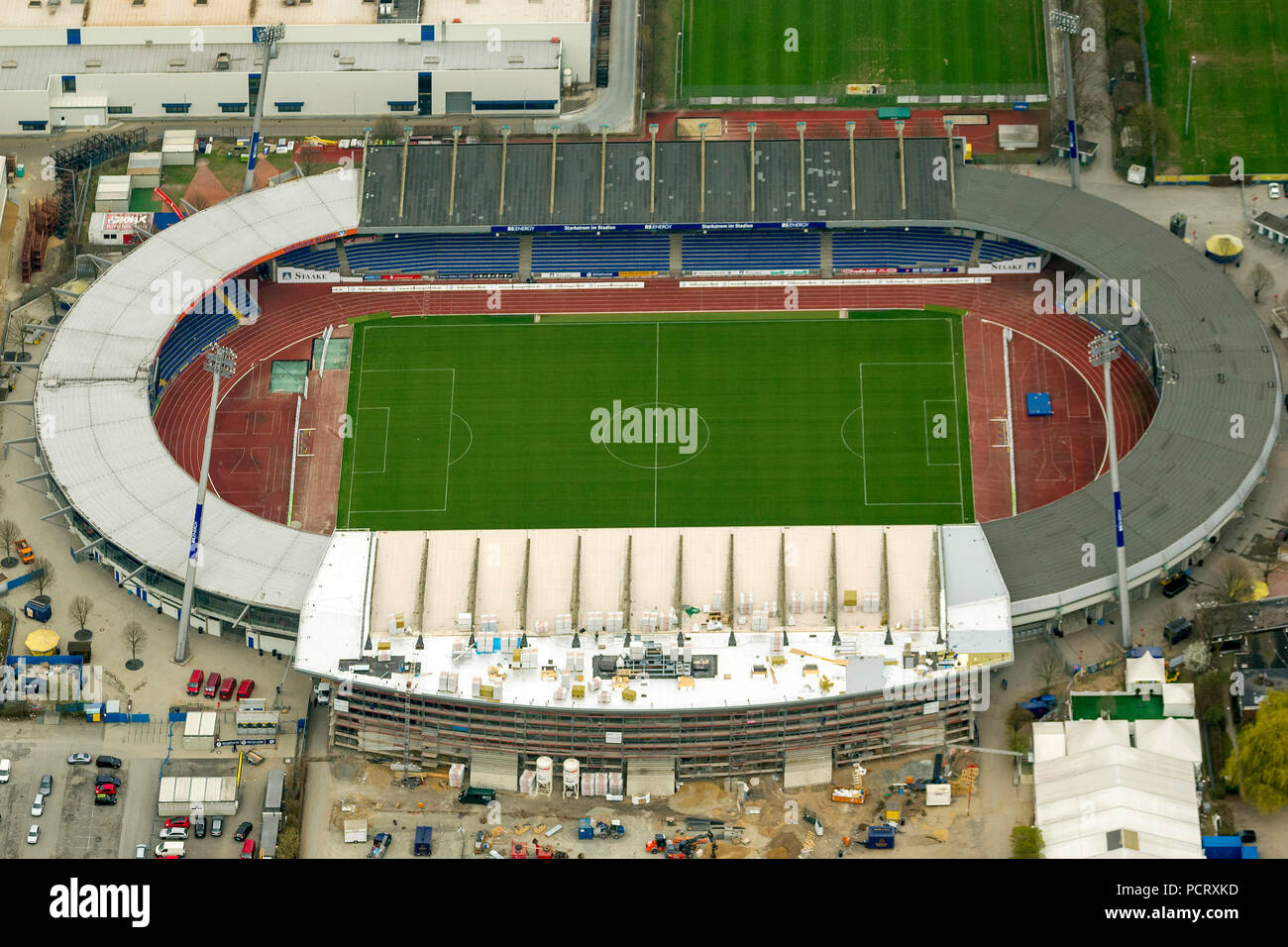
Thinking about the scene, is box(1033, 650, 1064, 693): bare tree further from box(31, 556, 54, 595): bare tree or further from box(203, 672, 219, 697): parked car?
box(31, 556, 54, 595): bare tree

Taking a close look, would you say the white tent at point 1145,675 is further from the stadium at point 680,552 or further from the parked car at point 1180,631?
the stadium at point 680,552

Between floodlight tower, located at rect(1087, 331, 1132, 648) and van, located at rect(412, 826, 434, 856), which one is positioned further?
floodlight tower, located at rect(1087, 331, 1132, 648)

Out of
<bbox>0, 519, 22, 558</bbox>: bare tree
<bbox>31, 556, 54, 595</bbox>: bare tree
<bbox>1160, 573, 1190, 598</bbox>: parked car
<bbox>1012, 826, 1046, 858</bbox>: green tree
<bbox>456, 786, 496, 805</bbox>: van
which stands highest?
<bbox>0, 519, 22, 558</bbox>: bare tree

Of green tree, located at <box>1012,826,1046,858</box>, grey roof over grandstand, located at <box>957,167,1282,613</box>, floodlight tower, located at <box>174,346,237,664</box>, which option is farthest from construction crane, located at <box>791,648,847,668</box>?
floodlight tower, located at <box>174,346,237,664</box>

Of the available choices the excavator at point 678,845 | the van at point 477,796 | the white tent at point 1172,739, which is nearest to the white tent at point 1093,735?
the white tent at point 1172,739

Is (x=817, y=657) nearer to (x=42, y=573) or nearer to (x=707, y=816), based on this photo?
(x=707, y=816)

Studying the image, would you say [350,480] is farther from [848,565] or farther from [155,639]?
[848,565]
